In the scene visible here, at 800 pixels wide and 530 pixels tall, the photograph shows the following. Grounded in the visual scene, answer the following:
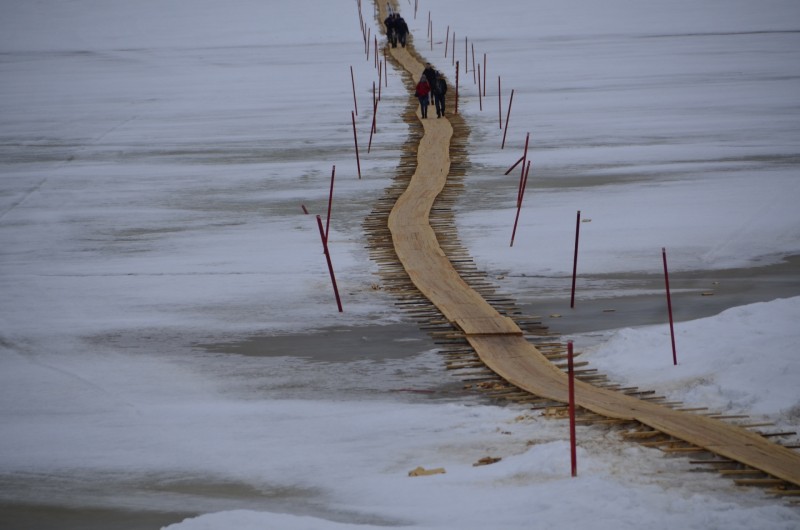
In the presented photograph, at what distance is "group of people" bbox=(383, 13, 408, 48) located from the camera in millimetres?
40562

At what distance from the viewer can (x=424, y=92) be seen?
1033 inches

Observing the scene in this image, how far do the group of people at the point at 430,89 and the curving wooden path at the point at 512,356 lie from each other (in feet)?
20.5

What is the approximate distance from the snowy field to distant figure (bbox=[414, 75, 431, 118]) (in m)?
1.32

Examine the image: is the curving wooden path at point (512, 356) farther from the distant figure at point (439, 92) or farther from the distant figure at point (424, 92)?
the distant figure at point (439, 92)

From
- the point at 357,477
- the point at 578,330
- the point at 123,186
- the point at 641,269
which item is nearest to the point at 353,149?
the point at 123,186

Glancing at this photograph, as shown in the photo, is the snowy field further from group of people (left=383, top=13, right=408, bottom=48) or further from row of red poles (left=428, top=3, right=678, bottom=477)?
group of people (left=383, top=13, right=408, bottom=48)

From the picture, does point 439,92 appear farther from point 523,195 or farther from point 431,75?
point 523,195

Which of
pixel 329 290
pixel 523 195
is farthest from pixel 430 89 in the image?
pixel 329 290

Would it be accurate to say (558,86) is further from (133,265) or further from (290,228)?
(133,265)

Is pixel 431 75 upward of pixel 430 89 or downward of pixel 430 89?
upward

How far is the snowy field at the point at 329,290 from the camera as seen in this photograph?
326 inches

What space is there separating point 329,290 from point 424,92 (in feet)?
42.6

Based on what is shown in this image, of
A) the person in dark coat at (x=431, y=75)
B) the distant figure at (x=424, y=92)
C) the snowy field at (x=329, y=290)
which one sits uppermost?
the person in dark coat at (x=431, y=75)

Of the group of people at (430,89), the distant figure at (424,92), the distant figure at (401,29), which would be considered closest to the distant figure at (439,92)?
the group of people at (430,89)
